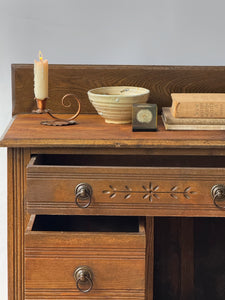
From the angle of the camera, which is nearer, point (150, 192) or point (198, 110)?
point (150, 192)

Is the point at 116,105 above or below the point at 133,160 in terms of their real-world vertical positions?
above

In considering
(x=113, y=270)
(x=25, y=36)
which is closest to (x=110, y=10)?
(x=25, y=36)

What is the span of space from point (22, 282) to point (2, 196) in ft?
1.91

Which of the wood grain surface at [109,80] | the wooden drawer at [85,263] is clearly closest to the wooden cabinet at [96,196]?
the wooden drawer at [85,263]

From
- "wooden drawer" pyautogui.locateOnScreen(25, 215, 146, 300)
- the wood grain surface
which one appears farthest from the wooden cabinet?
the wood grain surface

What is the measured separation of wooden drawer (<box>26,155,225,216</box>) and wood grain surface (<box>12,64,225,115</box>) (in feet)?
1.31

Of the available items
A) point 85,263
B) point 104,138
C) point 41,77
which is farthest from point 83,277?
point 41,77

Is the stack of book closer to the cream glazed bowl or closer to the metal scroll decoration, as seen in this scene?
the cream glazed bowl

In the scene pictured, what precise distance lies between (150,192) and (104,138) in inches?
6.6

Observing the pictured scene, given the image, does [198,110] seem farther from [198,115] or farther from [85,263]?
[85,263]

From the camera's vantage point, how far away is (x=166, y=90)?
1.62m

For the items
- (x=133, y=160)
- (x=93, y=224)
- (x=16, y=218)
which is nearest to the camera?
(x=16, y=218)

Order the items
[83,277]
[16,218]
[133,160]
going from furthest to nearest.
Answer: [133,160], [16,218], [83,277]

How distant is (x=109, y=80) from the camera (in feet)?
5.30
